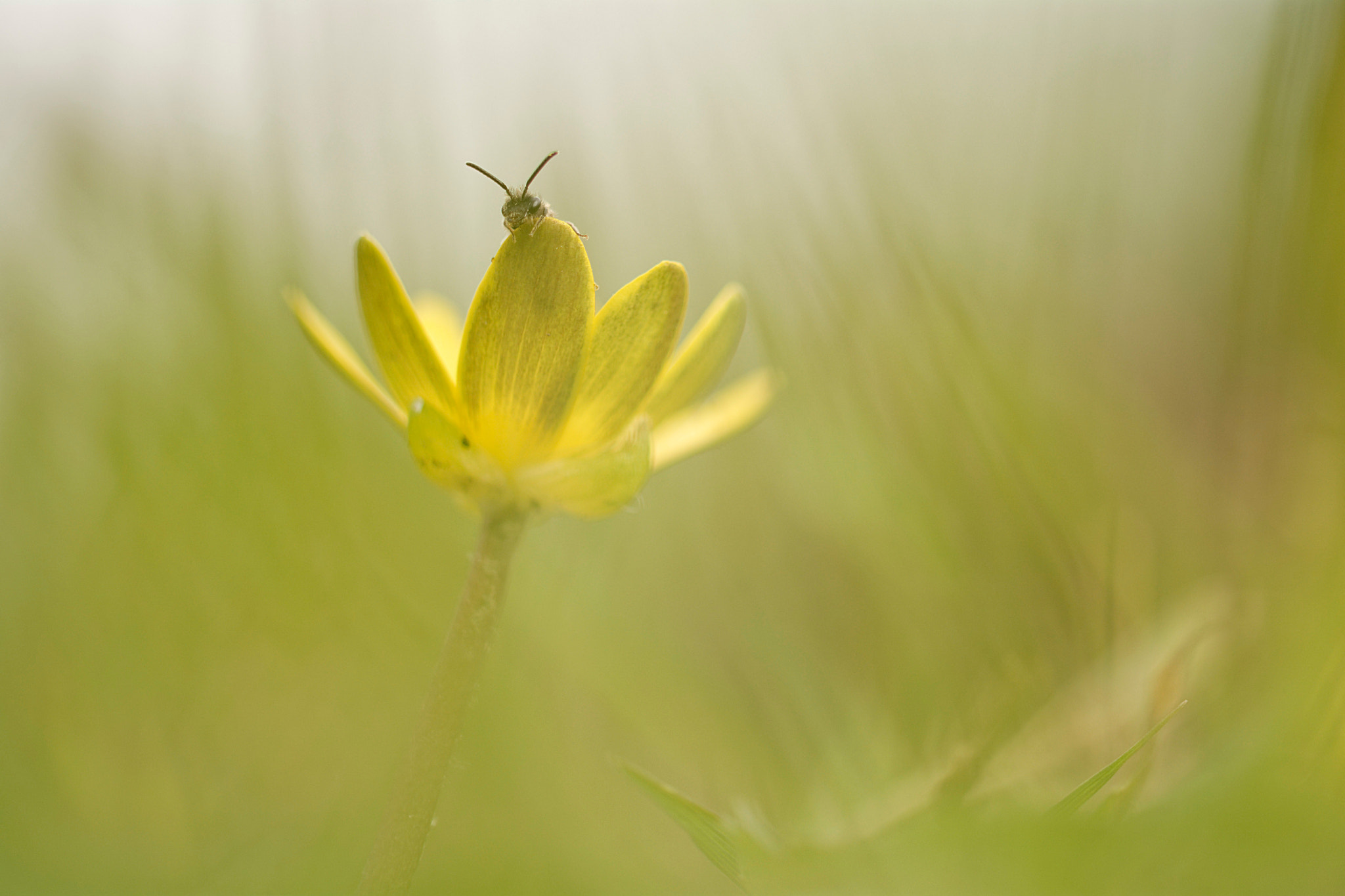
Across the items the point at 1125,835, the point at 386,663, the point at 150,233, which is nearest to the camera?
the point at 1125,835

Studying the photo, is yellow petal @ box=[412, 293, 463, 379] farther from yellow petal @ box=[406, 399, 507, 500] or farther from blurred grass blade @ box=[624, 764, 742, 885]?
blurred grass blade @ box=[624, 764, 742, 885]

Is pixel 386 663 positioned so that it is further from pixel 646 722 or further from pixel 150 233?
pixel 150 233

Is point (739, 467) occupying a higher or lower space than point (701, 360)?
lower

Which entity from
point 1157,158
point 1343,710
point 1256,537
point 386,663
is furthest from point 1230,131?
point 386,663

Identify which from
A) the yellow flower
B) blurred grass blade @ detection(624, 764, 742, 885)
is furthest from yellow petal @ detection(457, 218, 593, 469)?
blurred grass blade @ detection(624, 764, 742, 885)

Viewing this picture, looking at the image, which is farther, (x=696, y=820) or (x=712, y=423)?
(x=712, y=423)

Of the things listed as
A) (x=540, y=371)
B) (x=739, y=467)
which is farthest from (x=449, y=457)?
(x=739, y=467)

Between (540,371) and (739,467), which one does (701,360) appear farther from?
(739,467)
